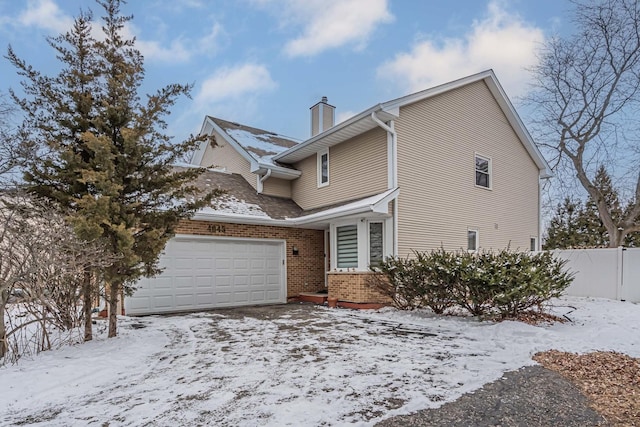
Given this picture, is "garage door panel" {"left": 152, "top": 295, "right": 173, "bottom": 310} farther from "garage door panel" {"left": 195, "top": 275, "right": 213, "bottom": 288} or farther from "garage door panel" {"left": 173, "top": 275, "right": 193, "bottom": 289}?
"garage door panel" {"left": 195, "top": 275, "right": 213, "bottom": 288}

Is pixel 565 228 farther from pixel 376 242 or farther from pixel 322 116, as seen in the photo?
pixel 376 242

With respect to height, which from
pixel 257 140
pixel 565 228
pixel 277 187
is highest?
pixel 257 140

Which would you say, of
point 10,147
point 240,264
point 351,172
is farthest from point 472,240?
point 10,147

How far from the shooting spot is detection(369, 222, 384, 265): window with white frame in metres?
10.6

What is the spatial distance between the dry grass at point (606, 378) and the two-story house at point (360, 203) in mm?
5336

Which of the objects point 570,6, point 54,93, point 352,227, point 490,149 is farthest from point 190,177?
point 570,6

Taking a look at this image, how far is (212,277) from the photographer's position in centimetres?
1100

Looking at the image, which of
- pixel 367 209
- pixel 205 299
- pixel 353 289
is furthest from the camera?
pixel 205 299

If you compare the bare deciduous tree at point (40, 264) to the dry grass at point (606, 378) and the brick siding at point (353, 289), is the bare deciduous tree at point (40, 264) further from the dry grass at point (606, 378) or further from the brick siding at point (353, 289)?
the dry grass at point (606, 378)

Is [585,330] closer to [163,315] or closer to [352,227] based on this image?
[352,227]

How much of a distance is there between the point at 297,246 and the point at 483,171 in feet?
22.5

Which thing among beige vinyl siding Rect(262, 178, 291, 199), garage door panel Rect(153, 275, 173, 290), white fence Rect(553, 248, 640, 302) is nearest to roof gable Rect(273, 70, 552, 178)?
beige vinyl siding Rect(262, 178, 291, 199)

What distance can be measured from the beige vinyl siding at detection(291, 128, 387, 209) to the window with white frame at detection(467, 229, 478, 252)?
384cm

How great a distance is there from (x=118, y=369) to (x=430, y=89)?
10.4 meters
